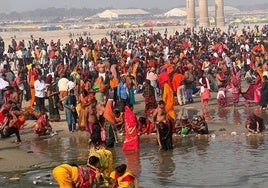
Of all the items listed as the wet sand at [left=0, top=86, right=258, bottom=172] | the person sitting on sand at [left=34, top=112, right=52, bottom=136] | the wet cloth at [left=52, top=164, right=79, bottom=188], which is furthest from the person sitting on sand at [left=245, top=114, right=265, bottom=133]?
the wet cloth at [left=52, top=164, right=79, bottom=188]

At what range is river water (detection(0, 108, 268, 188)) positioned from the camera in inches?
563

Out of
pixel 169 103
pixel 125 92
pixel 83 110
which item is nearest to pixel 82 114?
pixel 83 110

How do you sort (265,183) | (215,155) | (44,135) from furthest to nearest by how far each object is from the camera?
1. (44,135)
2. (215,155)
3. (265,183)

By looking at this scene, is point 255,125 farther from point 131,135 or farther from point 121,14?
point 121,14

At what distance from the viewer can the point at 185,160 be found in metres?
16.2

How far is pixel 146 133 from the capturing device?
19172mm

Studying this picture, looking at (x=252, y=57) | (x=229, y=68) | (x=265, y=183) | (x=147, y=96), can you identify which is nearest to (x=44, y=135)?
(x=147, y=96)

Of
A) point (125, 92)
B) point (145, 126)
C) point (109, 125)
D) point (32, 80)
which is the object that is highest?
point (32, 80)

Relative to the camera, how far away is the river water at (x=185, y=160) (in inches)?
563

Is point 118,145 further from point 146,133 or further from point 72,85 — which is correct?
point 72,85

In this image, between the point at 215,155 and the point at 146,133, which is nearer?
the point at 215,155

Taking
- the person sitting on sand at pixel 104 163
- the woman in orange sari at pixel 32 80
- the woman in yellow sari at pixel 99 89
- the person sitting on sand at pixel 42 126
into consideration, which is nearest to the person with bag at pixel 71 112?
the person sitting on sand at pixel 42 126

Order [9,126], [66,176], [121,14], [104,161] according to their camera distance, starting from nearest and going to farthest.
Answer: [66,176] → [104,161] → [9,126] → [121,14]

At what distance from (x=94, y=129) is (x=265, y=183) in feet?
14.2
